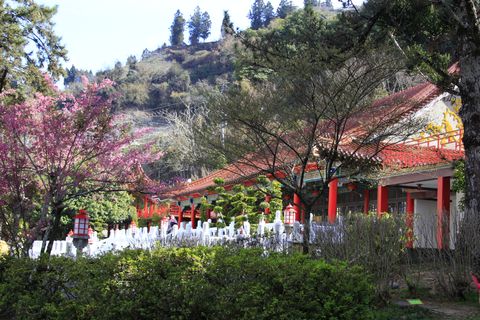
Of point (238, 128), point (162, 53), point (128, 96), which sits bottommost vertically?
point (238, 128)

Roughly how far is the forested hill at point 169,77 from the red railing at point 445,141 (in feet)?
202

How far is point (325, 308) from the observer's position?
5.56 meters

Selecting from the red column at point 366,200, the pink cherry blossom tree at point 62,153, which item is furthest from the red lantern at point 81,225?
the red column at point 366,200

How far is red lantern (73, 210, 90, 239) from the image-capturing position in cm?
1497

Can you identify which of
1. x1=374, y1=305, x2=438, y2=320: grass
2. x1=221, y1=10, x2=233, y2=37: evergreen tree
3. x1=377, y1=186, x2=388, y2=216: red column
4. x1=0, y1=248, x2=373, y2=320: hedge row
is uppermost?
x1=221, y1=10, x2=233, y2=37: evergreen tree

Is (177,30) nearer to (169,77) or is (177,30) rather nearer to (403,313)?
(169,77)

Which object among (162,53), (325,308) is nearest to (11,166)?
(325,308)

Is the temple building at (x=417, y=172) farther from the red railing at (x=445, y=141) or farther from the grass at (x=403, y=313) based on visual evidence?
the grass at (x=403, y=313)

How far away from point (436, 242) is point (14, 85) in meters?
12.8

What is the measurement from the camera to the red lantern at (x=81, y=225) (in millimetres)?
14969

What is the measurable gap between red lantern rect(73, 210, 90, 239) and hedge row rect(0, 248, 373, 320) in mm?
7343

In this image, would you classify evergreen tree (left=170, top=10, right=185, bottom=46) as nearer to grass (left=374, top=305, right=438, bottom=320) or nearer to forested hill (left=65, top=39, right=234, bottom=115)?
forested hill (left=65, top=39, right=234, bottom=115)

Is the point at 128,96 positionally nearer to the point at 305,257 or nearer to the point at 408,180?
the point at 408,180

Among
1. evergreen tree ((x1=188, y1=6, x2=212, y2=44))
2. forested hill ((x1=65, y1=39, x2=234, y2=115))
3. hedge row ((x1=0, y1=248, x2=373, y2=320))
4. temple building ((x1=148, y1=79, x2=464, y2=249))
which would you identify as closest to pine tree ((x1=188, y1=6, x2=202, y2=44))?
evergreen tree ((x1=188, y1=6, x2=212, y2=44))
